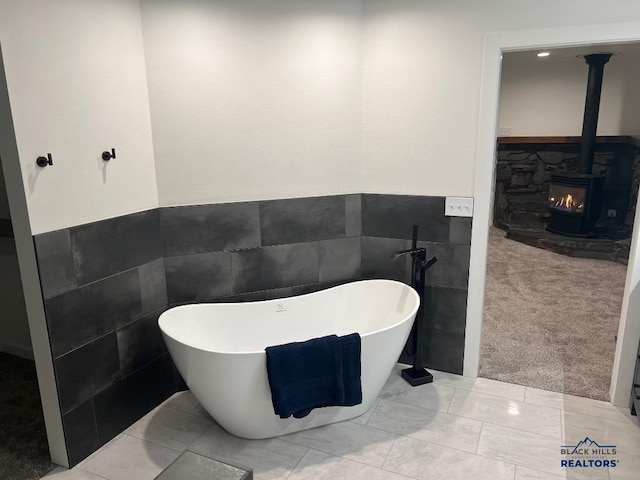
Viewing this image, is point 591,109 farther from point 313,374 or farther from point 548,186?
point 313,374

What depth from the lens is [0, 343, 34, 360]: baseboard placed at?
10.8 feet

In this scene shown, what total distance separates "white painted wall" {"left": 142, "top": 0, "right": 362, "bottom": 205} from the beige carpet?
178cm

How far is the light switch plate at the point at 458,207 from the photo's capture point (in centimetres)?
280

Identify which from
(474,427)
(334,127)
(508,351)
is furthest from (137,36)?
(508,351)

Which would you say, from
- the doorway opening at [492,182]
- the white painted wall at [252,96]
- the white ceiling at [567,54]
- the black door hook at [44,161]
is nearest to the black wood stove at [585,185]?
the white ceiling at [567,54]

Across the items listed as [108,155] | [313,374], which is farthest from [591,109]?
[108,155]

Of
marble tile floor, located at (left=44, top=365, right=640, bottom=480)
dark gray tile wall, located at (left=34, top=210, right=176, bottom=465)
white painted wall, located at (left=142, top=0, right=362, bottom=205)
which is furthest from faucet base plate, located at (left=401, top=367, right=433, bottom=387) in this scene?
dark gray tile wall, located at (left=34, top=210, right=176, bottom=465)

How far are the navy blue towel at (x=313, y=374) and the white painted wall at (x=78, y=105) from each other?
A: 1.17m

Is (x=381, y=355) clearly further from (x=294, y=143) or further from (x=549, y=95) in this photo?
(x=549, y=95)

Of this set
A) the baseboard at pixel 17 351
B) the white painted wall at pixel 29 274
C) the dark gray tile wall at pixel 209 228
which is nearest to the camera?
the white painted wall at pixel 29 274

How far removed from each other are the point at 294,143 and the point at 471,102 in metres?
1.08

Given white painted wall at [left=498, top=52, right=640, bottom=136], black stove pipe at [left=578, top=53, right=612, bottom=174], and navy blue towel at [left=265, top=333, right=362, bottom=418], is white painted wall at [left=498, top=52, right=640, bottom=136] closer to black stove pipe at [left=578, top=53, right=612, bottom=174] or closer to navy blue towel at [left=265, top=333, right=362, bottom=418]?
black stove pipe at [left=578, top=53, right=612, bottom=174]

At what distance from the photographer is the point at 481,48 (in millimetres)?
2607

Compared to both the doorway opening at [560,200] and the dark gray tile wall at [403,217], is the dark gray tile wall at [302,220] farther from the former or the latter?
the doorway opening at [560,200]
